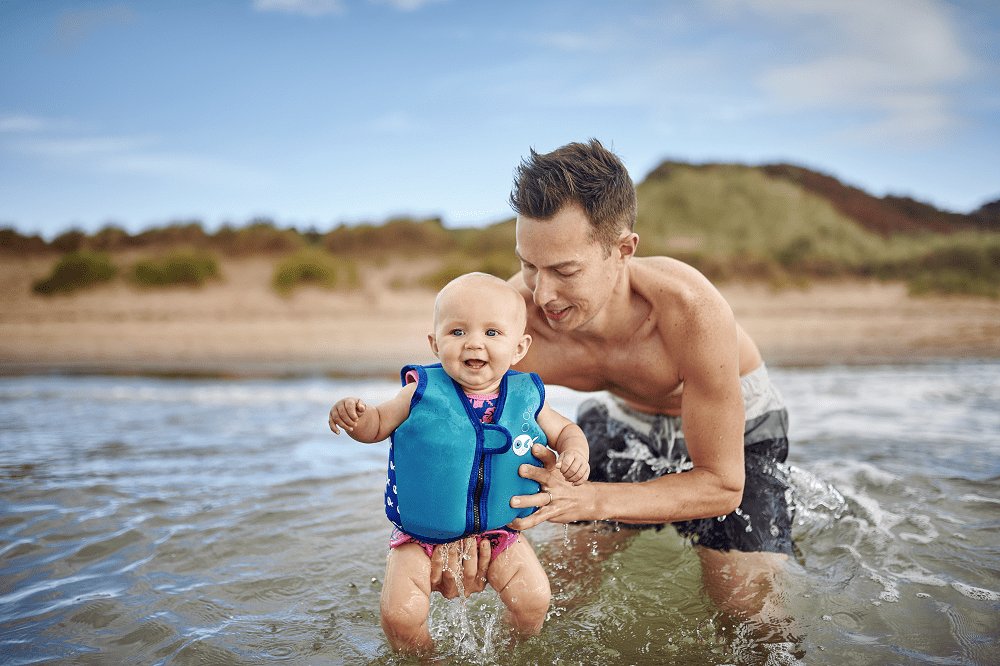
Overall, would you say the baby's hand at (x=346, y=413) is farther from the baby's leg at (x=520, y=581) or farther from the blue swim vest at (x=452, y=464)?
the baby's leg at (x=520, y=581)

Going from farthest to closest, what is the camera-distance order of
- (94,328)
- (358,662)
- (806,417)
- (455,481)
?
1. (94,328)
2. (806,417)
3. (358,662)
4. (455,481)

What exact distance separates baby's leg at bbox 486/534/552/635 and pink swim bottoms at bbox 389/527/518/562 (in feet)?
0.06

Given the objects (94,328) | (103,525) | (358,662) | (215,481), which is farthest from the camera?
(94,328)

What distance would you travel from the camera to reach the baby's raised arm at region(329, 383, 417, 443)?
7.66ft

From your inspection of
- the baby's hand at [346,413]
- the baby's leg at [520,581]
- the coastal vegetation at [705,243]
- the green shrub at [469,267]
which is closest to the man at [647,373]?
the baby's leg at [520,581]

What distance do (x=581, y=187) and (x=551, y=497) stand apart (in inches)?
50.7

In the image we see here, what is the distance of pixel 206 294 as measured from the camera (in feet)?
60.6

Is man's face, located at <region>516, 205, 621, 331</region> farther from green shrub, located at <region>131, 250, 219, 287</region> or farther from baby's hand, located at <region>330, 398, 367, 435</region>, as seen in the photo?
green shrub, located at <region>131, 250, 219, 287</region>

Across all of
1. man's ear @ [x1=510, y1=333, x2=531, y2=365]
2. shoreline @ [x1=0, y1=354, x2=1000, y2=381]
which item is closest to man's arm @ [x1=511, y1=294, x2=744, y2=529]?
man's ear @ [x1=510, y1=333, x2=531, y2=365]

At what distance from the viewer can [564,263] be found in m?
2.96

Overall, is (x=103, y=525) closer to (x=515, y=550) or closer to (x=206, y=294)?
(x=515, y=550)

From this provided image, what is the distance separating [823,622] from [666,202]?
2202 cm

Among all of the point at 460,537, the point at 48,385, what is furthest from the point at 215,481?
the point at 48,385

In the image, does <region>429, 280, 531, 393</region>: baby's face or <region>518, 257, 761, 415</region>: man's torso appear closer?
<region>429, 280, 531, 393</region>: baby's face
